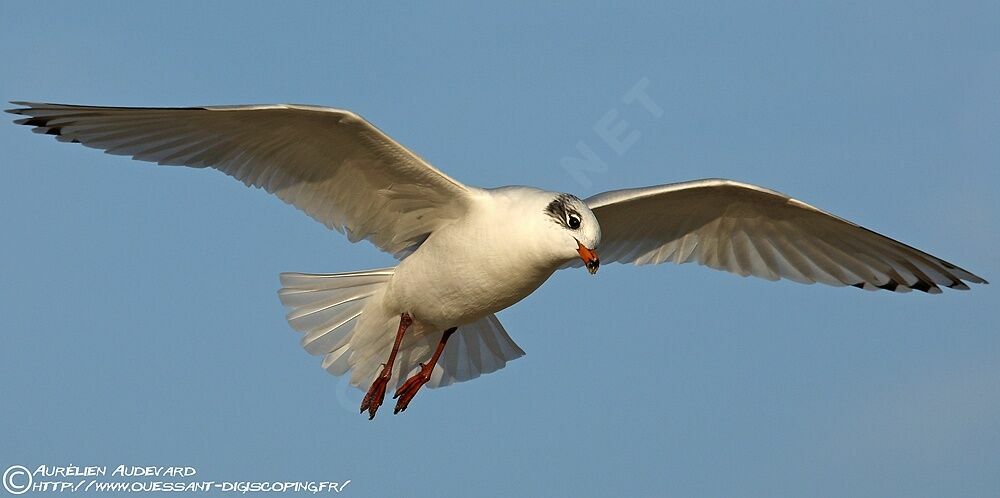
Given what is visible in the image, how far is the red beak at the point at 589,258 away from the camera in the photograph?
802cm

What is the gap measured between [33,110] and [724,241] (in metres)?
4.59

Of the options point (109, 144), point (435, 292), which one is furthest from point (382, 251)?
point (109, 144)

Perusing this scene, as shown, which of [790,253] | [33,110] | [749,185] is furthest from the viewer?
[790,253]

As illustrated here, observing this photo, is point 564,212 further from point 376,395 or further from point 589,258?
point 376,395

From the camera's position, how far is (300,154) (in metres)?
8.97

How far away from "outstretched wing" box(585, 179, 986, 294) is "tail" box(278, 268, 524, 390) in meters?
1.03

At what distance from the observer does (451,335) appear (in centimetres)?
1000

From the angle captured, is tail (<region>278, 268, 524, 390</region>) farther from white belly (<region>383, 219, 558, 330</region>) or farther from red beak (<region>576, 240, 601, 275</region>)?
red beak (<region>576, 240, 601, 275</region>)

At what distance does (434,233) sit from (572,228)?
1279 mm

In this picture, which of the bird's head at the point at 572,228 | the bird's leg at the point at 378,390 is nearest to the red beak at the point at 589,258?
the bird's head at the point at 572,228

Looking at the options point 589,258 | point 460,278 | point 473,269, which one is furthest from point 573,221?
point 460,278

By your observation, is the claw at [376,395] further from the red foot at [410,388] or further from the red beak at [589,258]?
the red beak at [589,258]

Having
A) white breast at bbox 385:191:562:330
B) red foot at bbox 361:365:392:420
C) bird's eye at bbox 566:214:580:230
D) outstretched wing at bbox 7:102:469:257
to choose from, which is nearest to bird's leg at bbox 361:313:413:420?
red foot at bbox 361:365:392:420

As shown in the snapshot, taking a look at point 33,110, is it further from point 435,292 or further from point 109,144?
point 435,292
